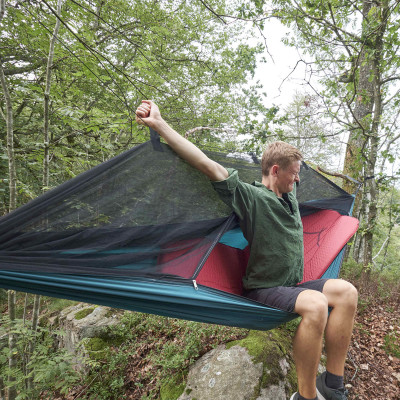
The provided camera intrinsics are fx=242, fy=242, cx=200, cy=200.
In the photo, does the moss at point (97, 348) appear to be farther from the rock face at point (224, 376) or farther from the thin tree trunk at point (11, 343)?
the rock face at point (224, 376)

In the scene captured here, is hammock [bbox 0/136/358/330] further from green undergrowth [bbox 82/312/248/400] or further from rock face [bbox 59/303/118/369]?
rock face [bbox 59/303/118/369]

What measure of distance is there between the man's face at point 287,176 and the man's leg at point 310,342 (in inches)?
24.4

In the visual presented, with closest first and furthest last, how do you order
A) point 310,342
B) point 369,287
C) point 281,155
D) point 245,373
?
point 310,342
point 281,155
point 245,373
point 369,287

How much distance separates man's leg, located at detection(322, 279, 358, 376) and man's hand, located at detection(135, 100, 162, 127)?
116 cm

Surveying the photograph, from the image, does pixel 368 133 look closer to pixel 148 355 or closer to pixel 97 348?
pixel 148 355

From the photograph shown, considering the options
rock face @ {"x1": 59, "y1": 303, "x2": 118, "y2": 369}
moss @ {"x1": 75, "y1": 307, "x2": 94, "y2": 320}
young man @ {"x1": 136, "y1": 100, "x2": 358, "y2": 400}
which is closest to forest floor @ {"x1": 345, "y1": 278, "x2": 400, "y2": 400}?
young man @ {"x1": 136, "y1": 100, "x2": 358, "y2": 400}

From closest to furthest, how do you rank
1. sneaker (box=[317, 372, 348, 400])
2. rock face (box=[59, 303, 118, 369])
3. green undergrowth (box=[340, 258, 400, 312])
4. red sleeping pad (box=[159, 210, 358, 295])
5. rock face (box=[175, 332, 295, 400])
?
sneaker (box=[317, 372, 348, 400]), red sleeping pad (box=[159, 210, 358, 295]), rock face (box=[175, 332, 295, 400]), rock face (box=[59, 303, 118, 369]), green undergrowth (box=[340, 258, 400, 312])

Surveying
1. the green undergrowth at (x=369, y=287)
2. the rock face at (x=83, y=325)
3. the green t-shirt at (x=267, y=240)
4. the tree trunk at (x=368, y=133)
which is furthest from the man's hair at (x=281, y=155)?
the rock face at (x=83, y=325)

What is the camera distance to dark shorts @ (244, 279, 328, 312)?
42.8 inches

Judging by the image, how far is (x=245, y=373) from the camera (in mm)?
1589

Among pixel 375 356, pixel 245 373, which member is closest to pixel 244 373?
pixel 245 373

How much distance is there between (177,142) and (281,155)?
A: 63 cm

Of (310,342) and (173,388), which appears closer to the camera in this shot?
(310,342)

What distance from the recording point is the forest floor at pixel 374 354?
173cm
